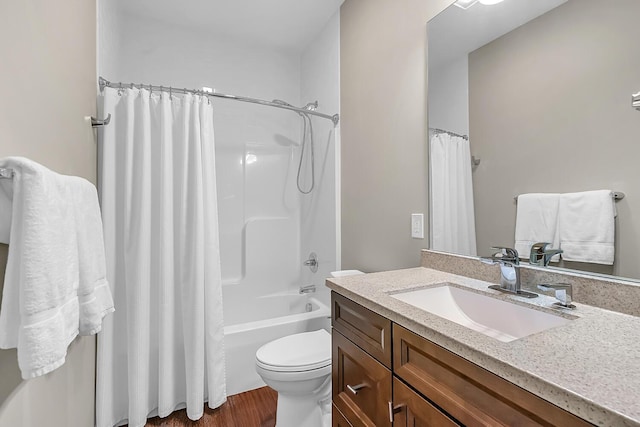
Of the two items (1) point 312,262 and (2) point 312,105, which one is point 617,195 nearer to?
(1) point 312,262

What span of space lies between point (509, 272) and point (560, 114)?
544 mm

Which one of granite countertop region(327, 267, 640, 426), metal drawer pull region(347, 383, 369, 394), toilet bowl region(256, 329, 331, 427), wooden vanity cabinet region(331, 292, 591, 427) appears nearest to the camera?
granite countertop region(327, 267, 640, 426)

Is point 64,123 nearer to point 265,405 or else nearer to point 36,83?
point 36,83

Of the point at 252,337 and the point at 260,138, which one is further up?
the point at 260,138

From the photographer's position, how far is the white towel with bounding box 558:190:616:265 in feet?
2.79

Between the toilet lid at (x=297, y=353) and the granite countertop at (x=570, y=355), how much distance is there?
2.44 ft

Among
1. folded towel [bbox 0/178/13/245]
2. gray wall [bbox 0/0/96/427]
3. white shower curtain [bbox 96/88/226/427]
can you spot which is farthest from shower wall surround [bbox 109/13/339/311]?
folded towel [bbox 0/178/13/245]

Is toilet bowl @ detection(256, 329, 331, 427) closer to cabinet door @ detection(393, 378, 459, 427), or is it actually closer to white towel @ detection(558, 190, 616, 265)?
cabinet door @ detection(393, 378, 459, 427)

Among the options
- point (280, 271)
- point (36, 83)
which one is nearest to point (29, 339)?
point (36, 83)

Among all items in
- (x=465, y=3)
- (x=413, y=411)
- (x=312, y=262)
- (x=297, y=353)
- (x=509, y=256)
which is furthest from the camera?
(x=312, y=262)

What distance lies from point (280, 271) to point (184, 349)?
1119 millimetres

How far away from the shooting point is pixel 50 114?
41.3 inches

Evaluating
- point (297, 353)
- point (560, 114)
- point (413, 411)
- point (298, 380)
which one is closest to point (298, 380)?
→ point (298, 380)

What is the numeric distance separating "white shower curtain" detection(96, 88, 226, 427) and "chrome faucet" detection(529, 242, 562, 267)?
1590mm
